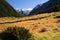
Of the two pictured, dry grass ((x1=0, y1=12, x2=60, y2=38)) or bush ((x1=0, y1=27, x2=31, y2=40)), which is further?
dry grass ((x1=0, y1=12, x2=60, y2=38))

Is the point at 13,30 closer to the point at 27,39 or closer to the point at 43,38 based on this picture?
the point at 27,39

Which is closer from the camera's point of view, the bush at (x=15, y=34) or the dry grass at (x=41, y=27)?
the bush at (x=15, y=34)

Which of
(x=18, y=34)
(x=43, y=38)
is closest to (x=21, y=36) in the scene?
(x=18, y=34)

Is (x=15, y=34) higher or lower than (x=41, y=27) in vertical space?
higher

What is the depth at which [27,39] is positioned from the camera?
817 inches

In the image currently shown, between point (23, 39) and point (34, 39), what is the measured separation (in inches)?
77.0

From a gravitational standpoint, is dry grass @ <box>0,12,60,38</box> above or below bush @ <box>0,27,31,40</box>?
below

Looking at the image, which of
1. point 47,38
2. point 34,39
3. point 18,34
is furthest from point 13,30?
point 47,38

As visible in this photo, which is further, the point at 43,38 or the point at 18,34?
the point at 43,38

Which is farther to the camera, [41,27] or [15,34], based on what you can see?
[41,27]

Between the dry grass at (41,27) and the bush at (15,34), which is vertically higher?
the bush at (15,34)

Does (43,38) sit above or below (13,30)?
below

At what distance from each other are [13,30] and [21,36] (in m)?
0.98

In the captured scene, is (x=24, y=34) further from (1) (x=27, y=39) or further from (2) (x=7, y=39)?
(2) (x=7, y=39)
